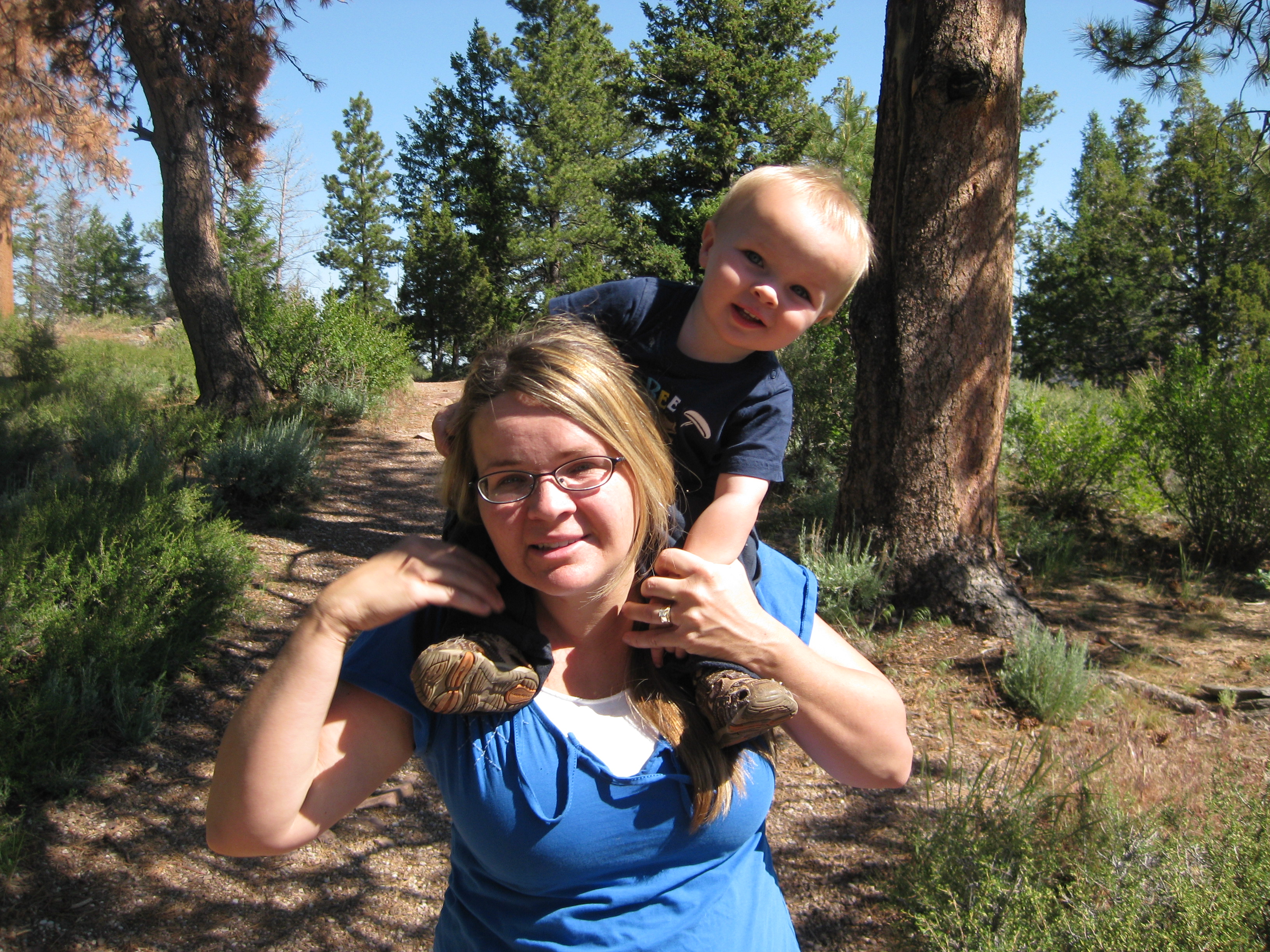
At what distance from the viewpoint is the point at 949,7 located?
170 inches

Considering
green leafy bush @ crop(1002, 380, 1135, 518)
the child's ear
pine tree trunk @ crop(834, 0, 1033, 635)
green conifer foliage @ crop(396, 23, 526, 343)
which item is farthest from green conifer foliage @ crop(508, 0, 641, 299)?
the child's ear

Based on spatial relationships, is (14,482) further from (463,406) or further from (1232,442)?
(1232,442)

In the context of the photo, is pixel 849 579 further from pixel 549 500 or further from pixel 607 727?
pixel 549 500

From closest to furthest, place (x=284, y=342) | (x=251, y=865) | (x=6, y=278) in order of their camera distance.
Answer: (x=251, y=865) → (x=284, y=342) → (x=6, y=278)

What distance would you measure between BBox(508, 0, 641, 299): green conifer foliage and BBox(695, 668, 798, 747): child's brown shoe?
95.3ft

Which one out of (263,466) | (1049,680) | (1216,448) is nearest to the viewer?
(1049,680)

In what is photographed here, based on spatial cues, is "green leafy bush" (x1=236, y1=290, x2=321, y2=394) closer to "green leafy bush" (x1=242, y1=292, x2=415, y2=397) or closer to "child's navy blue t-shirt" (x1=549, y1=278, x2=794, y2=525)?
"green leafy bush" (x1=242, y1=292, x2=415, y2=397)

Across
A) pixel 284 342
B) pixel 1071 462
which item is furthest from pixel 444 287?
pixel 1071 462

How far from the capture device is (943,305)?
461 cm

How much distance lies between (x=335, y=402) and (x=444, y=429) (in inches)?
374

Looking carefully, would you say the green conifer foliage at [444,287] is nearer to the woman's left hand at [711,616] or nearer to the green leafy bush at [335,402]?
the green leafy bush at [335,402]

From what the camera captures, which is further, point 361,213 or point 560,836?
point 361,213

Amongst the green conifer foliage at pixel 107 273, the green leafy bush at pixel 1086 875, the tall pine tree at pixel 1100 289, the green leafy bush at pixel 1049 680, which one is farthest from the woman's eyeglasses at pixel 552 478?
the green conifer foliage at pixel 107 273

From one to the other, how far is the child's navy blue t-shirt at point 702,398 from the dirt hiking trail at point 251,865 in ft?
5.58
